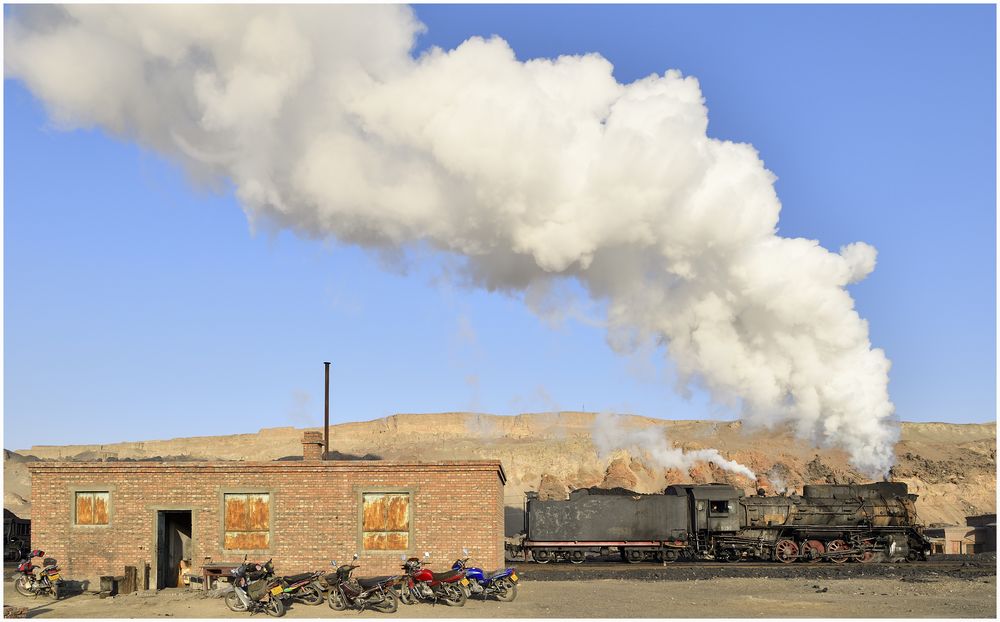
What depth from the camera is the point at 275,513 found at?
1006 inches

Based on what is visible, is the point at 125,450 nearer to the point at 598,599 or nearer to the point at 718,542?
the point at 718,542

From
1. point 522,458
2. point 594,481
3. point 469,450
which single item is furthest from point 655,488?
point 469,450

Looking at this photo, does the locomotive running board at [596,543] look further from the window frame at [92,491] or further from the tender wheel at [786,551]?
the window frame at [92,491]

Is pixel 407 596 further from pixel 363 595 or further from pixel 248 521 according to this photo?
pixel 248 521

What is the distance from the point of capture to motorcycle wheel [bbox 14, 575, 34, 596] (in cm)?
2450

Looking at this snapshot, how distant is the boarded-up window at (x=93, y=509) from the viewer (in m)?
25.8

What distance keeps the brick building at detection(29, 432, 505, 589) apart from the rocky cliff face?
3127cm

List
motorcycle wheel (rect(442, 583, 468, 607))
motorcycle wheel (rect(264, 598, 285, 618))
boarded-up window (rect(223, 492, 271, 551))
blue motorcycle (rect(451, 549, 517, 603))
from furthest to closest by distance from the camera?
1. boarded-up window (rect(223, 492, 271, 551))
2. blue motorcycle (rect(451, 549, 517, 603))
3. motorcycle wheel (rect(442, 583, 468, 607))
4. motorcycle wheel (rect(264, 598, 285, 618))

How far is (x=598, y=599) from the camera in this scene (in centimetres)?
2356

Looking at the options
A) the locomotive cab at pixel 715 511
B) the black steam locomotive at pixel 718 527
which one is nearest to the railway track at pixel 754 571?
the black steam locomotive at pixel 718 527

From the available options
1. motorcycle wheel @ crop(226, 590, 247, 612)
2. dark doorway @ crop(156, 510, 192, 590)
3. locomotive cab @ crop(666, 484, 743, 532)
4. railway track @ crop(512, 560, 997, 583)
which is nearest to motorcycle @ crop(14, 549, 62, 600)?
dark doorway @ crop(156, 510, 192, 590)

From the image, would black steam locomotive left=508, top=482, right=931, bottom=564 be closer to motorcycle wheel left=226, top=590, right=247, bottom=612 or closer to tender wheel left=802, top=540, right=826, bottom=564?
tender wheel left=802, top=540, right=826, bottom=564

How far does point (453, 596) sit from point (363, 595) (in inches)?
75.9

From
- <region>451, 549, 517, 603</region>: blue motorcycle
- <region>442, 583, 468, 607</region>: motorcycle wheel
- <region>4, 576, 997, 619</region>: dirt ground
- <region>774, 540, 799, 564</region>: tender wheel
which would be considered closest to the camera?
<region>4, 576, 997, 619</region>: dirt ground
